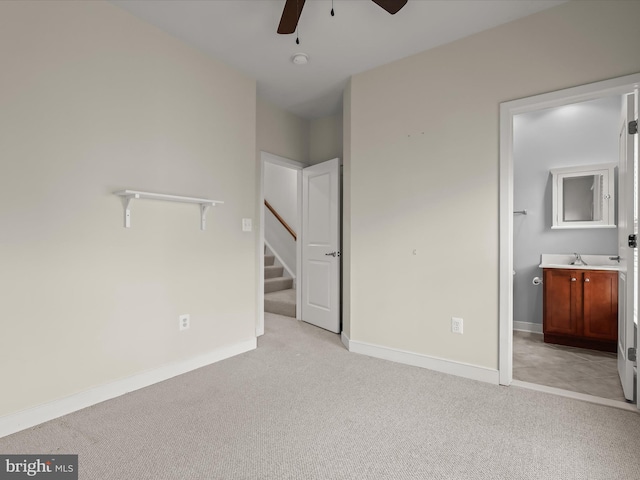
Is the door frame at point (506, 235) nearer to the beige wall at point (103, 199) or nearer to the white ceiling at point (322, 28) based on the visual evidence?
the white ceiling at point (322, 28)

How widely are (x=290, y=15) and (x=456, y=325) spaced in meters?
2.48

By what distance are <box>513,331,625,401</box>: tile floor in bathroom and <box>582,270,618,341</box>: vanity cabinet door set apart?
0.20m

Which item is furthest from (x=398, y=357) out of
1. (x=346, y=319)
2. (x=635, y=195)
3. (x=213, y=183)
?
(x=213, y=183)

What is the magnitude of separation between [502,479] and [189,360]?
88.8 inches

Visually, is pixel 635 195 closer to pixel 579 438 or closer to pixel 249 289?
pixel 579 438

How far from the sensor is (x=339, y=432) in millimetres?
1880

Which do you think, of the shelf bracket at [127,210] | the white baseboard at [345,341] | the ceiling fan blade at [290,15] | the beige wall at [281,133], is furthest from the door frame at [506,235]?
the shelf bracket at [127,210]

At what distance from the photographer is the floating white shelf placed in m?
2.31

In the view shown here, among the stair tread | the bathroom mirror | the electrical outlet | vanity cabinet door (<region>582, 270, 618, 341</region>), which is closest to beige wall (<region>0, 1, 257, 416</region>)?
the electrical outlet

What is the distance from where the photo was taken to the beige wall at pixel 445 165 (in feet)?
7.52

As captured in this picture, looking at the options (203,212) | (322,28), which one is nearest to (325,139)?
(322,28)

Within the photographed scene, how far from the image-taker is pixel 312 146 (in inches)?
177

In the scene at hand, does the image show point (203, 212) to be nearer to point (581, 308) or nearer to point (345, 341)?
point (345, 341)

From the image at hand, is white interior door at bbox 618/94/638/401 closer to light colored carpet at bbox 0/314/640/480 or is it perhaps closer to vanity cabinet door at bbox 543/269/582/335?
light colored carpet at bbox 0/314/640/480
